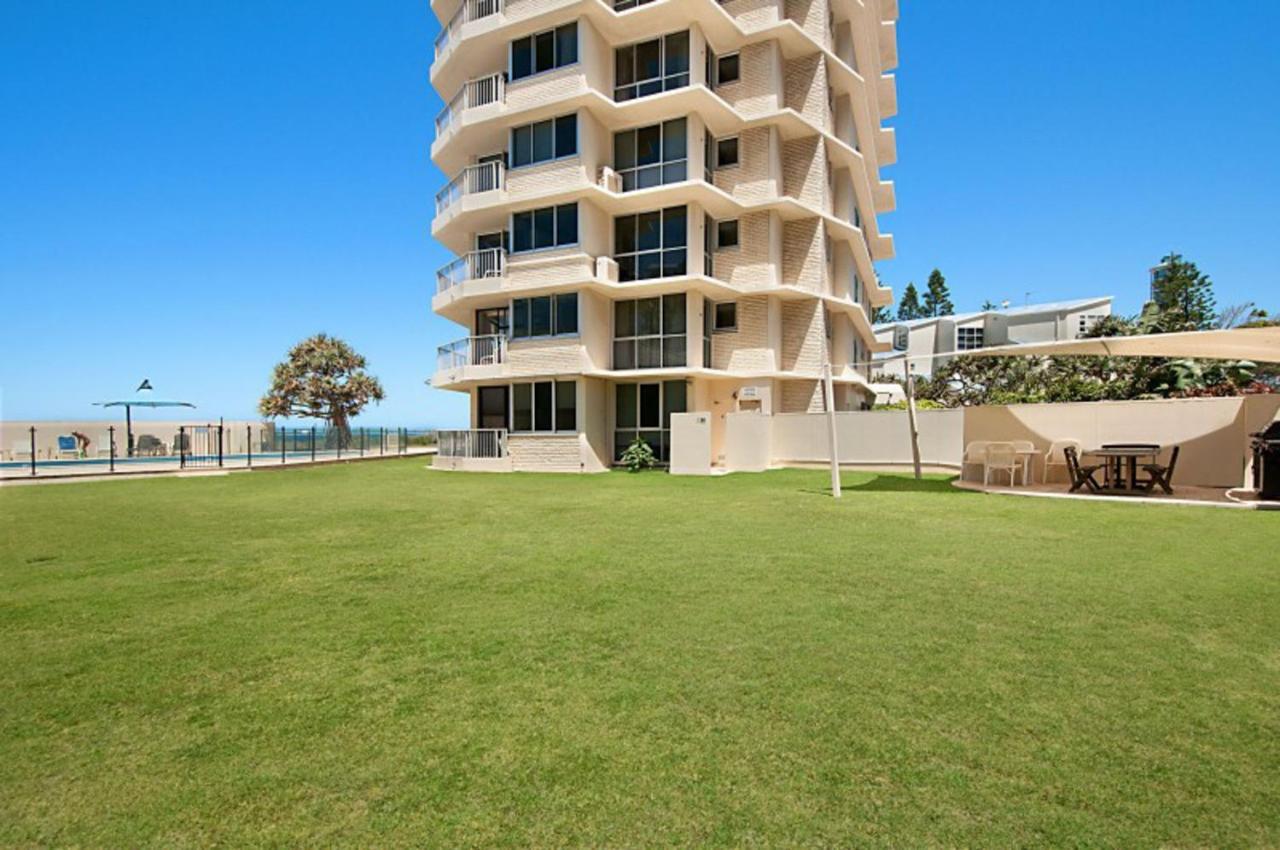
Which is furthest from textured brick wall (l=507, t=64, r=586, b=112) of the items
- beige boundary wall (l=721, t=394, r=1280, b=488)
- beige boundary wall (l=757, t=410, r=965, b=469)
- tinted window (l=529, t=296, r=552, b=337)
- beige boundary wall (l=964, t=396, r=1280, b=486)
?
beige boundary wall (l=964, t=396, r=1280, b=486)

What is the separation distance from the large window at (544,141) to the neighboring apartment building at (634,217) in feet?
0.24

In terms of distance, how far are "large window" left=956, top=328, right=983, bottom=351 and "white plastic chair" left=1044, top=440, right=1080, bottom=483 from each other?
39264mm

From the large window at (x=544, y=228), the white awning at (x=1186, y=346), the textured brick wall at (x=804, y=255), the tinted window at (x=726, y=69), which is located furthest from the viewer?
the tinted window at (x=726, y=69)

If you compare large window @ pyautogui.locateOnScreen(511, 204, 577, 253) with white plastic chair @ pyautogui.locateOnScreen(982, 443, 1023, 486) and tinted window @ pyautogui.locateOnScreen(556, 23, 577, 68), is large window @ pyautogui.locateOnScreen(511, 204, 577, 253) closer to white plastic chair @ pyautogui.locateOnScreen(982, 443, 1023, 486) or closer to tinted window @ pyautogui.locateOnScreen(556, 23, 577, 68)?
tinted window @ pyautogui.locateOnScreen(556, 23, 577, 68)

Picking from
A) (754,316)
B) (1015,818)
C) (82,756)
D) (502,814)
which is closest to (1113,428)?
(754,316)

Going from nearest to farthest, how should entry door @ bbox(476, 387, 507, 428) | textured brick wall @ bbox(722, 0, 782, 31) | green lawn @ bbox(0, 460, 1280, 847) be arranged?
green lawn @ bbox(0, 460, 1280, 847) → textured brick wall @ bbox(722, 0, 782, 31) → entry door @ bbox(476, 387, 507, 428)

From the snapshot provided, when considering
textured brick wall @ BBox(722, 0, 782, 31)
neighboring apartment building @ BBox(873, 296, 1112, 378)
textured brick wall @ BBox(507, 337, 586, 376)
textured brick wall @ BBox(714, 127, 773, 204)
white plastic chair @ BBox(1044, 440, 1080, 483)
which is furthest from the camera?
neighboring apartment building @ BBox(873, 296, 1112, 378)

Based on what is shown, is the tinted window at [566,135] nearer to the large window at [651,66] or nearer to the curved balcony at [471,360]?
the large window at [651,66]

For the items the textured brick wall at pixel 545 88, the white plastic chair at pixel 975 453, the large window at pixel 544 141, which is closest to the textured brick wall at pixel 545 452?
the large window at pixel 544 141

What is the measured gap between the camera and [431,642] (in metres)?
4.50

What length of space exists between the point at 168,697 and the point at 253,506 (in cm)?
1069

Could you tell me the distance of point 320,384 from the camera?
5200cm

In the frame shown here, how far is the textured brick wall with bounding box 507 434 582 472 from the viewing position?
2225 cm

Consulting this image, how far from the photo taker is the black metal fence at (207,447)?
30.3 metres
